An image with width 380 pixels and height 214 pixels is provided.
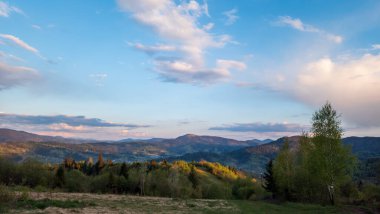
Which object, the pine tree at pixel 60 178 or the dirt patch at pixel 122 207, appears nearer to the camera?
the dirt patch at pixel 122 207

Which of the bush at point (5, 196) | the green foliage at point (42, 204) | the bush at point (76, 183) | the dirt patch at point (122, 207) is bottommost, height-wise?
the bush at point (76, 183)

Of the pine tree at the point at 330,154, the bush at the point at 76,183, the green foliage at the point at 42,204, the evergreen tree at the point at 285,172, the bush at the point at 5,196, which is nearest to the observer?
the green foliage at the point at 42,204

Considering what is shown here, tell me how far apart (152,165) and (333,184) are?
107 meters

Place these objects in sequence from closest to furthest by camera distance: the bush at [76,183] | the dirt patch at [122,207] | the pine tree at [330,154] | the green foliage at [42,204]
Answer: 1. the green foliage at [42,204]
2. the dirt patch at [122,207]
3. the pine tree at [330,154]
4. the bush at [76,183]

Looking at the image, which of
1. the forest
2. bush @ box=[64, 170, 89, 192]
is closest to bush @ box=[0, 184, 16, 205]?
the forest

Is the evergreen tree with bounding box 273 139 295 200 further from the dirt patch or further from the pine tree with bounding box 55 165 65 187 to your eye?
the pine tree with bounding box 55 165 65 187

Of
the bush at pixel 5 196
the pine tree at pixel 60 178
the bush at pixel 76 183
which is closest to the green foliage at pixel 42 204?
the bush at pixel 5 196

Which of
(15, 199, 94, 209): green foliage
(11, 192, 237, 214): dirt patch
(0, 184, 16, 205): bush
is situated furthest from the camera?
(11, 192, 237, 214): dirt patch

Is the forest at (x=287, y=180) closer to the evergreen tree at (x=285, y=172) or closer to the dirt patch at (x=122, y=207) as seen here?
the evergreen tree at (x=285, y=172)

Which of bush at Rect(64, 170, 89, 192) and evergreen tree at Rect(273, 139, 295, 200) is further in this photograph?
bush at Rect(64, 170, 89, 192)

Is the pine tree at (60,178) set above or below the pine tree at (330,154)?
below

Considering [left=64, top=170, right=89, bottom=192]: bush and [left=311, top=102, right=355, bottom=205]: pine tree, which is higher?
[left=311, top=102, right=355, bottom=205]: pine tree

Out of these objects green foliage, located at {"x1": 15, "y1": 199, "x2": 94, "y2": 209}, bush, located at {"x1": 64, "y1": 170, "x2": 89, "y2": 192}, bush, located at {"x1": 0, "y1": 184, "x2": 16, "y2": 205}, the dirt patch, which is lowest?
bush, located at {"x1": 64, "y1": 170, "x2": 89, "y2": 192}

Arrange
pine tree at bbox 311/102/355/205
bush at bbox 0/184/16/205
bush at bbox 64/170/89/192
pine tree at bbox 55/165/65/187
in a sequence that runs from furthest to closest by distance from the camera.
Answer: pine tree at bbox 55/165/65/187
bush at bbox 64/170/89/192
pine tree at bbox 311/102/355/205
bush at bbox 0/184/16/205
